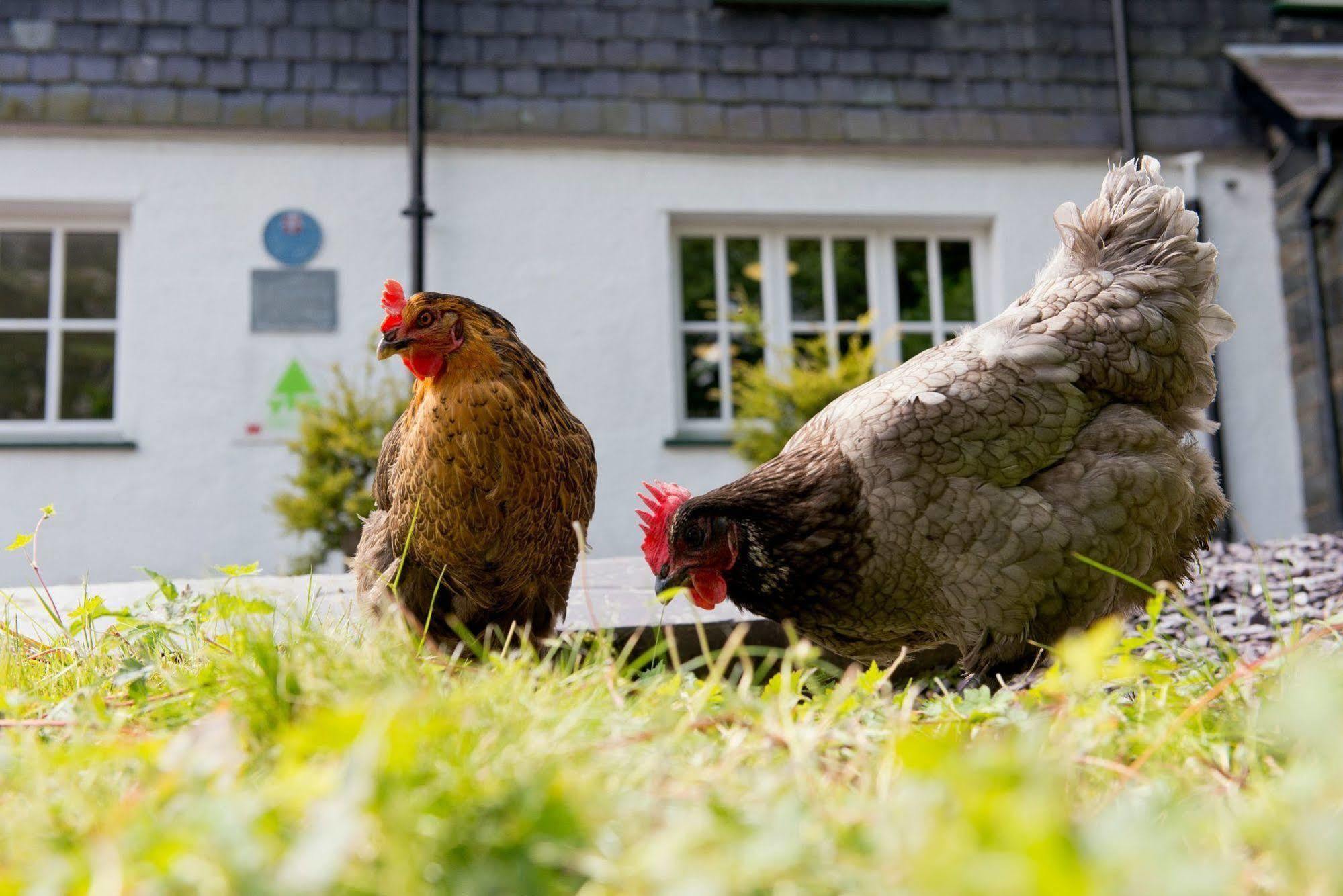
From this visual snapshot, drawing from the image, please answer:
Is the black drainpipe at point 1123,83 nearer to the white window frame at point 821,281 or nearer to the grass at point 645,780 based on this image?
the white window frame at point 821,281

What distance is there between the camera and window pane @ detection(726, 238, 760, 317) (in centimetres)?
820

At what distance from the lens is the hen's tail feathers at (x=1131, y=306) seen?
3.29m

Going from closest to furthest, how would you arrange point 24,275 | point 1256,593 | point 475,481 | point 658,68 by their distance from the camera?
point 475,481 → point 1256,593 → point 24,275 → point 658,68

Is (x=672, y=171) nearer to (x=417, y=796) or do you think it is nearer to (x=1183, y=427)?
(x=1183, y=427)

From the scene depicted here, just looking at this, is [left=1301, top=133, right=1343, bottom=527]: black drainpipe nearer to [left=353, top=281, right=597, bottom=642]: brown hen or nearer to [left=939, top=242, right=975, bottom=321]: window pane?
[left=939, top=242, right=975, bottom=321]: window pane

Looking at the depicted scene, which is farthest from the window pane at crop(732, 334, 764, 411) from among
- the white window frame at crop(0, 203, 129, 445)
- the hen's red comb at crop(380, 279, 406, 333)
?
the hen's red comb at crop(380, 279, 406, 333)

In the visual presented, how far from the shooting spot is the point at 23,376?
766 cm

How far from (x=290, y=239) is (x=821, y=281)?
3652 mm

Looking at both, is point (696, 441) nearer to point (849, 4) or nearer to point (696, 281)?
point (696, 281)

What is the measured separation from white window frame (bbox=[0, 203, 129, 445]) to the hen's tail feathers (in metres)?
6.13

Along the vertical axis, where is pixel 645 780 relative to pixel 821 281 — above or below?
below

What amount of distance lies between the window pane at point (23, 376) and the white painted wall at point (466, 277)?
0.45 m

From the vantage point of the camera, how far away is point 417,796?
1206 mm

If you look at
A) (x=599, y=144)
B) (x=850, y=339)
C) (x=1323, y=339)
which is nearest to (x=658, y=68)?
(x=599, y=144)
